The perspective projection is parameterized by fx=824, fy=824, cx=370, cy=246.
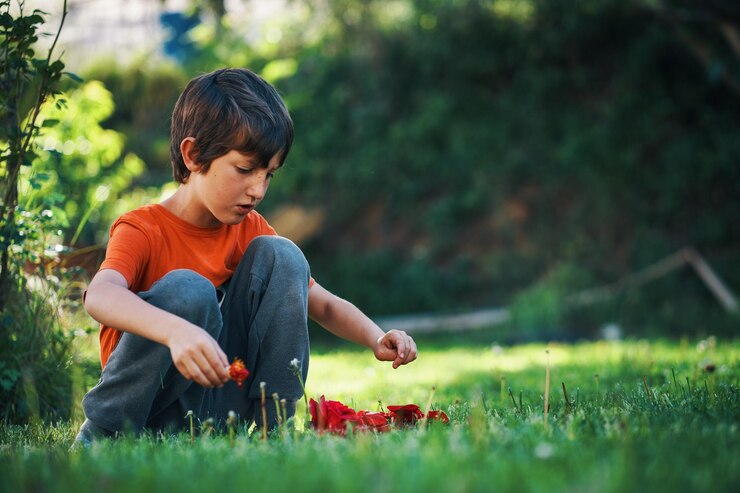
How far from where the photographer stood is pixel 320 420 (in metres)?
2.42

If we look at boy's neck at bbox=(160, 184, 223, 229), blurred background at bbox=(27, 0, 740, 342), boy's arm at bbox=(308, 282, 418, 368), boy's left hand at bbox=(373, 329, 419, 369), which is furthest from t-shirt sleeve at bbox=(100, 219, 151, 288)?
blurred background at bbox=(27, 0, 740, 342)

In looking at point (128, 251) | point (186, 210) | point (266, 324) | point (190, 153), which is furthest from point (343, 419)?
point (190, 153)

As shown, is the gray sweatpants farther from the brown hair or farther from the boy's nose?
the brown hair

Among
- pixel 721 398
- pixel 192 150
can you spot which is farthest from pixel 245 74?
pixel 721 398

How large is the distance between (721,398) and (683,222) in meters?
7.64

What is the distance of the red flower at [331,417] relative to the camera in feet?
7.88

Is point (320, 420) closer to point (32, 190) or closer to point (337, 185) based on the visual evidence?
point (32, 190)

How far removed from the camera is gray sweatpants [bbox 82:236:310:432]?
2.46 meters

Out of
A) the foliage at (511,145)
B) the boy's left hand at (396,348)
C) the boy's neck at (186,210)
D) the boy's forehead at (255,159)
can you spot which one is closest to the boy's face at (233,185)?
the boy's forehead at (255,159)

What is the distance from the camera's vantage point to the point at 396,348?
268 centimetres

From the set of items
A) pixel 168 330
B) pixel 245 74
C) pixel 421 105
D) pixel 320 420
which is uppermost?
pixel 421 105

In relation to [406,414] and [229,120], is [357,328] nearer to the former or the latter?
[406,414]

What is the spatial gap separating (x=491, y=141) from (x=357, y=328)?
27.0ft

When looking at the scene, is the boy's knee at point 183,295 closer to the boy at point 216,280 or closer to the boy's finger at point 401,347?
the boy at point 216,280
